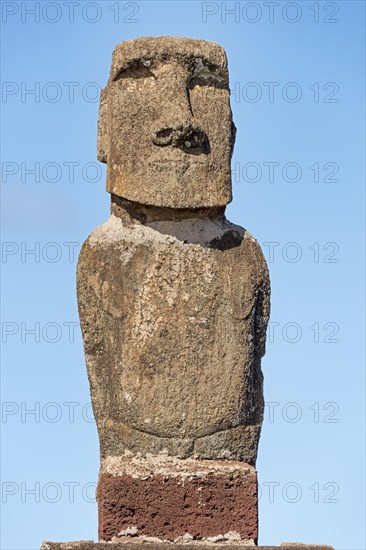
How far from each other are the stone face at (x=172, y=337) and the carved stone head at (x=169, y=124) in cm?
28

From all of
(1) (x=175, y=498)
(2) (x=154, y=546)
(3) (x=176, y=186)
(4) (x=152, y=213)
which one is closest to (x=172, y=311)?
(4) (x=152, y=213)

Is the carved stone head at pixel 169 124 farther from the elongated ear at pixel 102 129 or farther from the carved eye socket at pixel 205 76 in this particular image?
the elongated ear at pixel 102 129

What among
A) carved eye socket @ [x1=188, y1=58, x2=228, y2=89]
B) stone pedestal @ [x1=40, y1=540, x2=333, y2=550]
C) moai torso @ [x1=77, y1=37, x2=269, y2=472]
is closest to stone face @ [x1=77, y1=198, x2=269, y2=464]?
moai torso @ [x1=77, y1=37, x2=269, y2=472]

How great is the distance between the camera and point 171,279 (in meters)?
12.5

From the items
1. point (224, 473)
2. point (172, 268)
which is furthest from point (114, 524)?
point (172, 268)

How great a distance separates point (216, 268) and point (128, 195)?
0.83 metres

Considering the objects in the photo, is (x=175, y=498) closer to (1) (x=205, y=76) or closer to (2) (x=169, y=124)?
(2) (x=169, y=124)

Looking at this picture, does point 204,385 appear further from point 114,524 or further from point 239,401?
point 114,524

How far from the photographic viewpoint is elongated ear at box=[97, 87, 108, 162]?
1295 centimetres

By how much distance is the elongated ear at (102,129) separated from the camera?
12945 millimetres

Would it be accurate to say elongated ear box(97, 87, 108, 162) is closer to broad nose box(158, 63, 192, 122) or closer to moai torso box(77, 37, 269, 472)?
moai torso box(77, 37, 269, 472)

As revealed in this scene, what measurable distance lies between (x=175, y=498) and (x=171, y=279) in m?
1.55

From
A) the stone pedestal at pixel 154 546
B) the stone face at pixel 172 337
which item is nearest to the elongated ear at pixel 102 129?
the stone face at pixel 172 337

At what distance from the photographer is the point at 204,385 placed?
12430 millimetres
